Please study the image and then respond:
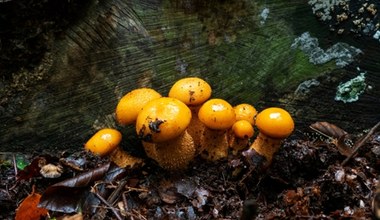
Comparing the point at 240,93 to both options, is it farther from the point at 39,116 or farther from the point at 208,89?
the point at 39,116

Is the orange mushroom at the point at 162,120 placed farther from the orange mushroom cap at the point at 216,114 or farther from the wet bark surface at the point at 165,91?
the wet bark surface at the point at 165,91

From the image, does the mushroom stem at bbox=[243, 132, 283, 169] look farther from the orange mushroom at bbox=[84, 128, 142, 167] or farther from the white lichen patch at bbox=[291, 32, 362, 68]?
the orange mushroom at bbox=[84, 128, 142, 167]

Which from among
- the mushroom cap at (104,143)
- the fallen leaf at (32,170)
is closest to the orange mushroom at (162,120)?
the mushroom cap at (104,143)

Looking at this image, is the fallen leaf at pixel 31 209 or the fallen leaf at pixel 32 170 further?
the fallen leaf at pixel 32 170

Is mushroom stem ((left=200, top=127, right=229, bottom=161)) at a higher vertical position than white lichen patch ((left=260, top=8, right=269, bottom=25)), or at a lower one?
lower

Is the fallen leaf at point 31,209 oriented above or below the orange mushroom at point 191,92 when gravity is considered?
below

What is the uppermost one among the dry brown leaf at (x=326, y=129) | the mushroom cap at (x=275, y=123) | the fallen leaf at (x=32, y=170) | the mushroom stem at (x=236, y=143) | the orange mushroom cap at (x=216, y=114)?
the orange mushroom cap at (x=216, y=114)

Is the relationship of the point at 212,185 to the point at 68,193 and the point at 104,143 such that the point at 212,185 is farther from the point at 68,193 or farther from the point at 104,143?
the point at 68,193

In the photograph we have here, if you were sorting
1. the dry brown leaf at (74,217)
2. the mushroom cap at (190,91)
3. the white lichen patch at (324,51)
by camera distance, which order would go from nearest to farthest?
the dry brown leaf at (74,217) < the mushroom cap at (190,91) < the white lichen patch at (324,51)

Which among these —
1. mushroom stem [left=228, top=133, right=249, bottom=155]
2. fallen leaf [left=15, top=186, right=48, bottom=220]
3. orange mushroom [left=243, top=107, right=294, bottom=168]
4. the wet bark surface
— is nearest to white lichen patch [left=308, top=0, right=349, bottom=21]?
the wet bark surface
